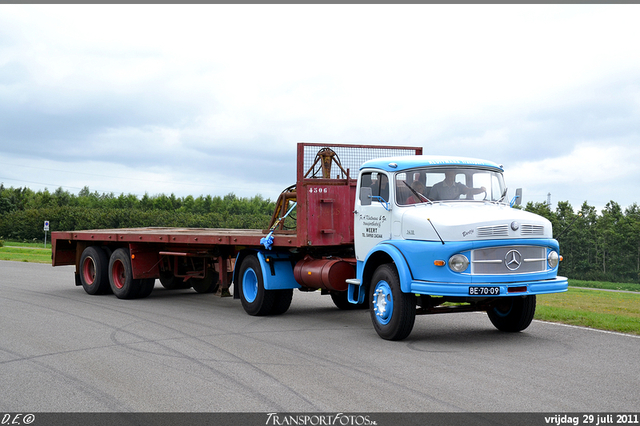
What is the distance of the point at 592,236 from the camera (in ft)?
320

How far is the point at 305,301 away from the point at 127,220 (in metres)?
61.7

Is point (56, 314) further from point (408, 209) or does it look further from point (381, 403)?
point (381, 403)

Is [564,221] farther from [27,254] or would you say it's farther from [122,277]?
[122,277]

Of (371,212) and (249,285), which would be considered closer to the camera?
(371,212)

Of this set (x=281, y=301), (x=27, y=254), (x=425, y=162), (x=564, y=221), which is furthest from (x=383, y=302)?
(x=564, y=221)

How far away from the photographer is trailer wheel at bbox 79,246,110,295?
15.0 m

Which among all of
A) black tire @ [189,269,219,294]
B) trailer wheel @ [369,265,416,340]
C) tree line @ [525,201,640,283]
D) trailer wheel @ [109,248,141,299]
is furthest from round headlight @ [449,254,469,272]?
tree line @ [525,201,640,283]

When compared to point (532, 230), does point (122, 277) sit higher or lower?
lower

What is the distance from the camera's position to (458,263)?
8.01 meters

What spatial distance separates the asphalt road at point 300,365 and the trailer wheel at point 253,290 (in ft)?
0.83

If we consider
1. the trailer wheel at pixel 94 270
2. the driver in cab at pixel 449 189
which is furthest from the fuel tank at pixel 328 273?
the trailer wheel at pixel 94 270

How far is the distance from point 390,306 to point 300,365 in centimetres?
197

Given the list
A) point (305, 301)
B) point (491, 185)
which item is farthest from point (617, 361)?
point (305, 301)

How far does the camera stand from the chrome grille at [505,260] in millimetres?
8008
